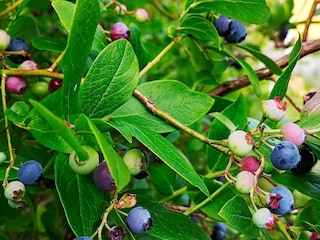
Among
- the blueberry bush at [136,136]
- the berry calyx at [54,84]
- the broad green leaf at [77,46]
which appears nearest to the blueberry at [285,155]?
the blueberry bush at [136,136]

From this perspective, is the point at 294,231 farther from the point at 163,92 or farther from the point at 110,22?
the point at 110,22

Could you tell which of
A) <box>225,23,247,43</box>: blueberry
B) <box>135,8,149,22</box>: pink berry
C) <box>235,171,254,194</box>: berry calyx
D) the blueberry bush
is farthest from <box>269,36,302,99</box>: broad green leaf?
Answer: <box>135,8,149,22</box>: pink berry

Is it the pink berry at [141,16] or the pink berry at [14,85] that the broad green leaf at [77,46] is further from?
the pink berry at [141,16]

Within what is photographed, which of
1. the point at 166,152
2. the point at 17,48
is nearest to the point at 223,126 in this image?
the point at 166,152

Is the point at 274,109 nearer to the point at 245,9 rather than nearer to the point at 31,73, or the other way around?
the point at 245,9

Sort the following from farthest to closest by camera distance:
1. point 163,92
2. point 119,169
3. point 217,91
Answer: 1. point 217,91
2. point 163,92
3. point 119,169

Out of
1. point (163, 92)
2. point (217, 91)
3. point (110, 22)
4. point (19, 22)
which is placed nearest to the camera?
point (163, 92)

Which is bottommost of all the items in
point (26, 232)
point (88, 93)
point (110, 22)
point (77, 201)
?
point (26, 232)

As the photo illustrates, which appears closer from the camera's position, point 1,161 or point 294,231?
point 1,161

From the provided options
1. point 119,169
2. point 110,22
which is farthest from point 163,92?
point 110,22
